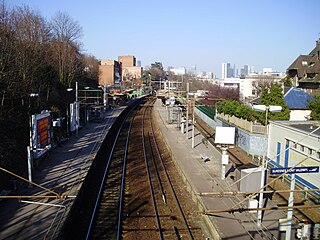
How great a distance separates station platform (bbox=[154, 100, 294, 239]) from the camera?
35.1ft

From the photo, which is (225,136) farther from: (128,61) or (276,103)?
(128,61)

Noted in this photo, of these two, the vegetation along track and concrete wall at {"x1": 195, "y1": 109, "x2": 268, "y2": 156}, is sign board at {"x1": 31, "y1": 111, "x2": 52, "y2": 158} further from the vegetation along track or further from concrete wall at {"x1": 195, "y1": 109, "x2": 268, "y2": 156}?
→ concrete wall at {"x1": 195, "y1": 109, "x2": 268, "y2": 156}

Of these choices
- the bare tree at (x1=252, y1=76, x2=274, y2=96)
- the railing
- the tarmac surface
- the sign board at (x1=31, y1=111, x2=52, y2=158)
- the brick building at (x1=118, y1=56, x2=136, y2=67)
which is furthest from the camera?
the brick building at (x1=118, y1=56, x2=136, y2=67)

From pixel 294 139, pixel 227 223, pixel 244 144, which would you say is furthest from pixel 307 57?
pixel 227 223

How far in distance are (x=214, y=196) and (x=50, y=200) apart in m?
6.36

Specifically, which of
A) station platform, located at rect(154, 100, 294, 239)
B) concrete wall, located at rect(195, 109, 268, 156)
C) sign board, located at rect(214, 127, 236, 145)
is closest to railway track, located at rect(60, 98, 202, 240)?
station platform, located at rect(154, 100, 294, 239)

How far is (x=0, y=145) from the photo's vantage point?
15.8 m

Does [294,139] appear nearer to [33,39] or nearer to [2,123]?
[2,123]

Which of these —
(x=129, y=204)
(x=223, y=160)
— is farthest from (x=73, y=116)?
(x=223, y=160)

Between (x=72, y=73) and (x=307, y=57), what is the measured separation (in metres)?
33.2

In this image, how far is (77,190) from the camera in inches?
528

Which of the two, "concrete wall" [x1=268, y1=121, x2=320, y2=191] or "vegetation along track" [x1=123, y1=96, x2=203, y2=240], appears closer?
"vegetation along track" [x1=123, y1=96, x2=203, y2=240]

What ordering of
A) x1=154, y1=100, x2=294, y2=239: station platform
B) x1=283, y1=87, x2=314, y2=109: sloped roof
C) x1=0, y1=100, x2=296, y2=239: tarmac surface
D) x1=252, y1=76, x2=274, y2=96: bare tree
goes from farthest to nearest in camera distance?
x1=252, y1=76, x2=274, y2=96: bare tree, x1=283, y1=87, x2=314, y2=109: sloped roof, x1=154, y1=100, x2=294, y2=239: station platform, x1=0, y1=100, x2=296, y2=239: tarmac surface

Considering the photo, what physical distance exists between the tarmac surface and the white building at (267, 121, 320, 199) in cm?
285
